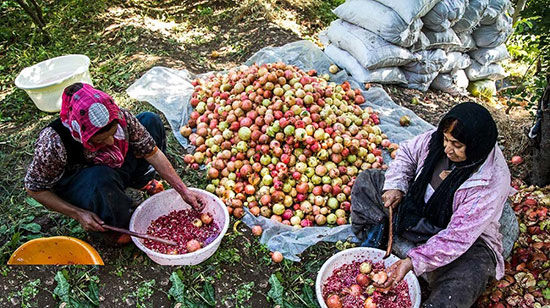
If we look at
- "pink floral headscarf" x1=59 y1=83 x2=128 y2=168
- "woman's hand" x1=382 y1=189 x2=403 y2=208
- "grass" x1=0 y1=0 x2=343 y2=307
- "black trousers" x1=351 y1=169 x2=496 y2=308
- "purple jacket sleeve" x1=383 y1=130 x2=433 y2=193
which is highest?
"pink floral headscarf" x1=59 y1=83 x2=128 y2=168

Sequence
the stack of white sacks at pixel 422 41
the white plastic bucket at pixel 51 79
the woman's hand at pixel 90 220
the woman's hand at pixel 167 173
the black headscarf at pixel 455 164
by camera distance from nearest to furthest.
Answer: the black headscarf at pixel 455 164
the woman's hand at pixel 90 220
the woman's hand at pixel 167 173
the white plastic bucket at pixel 51 79
the stack of white sacks at pixel 422 41

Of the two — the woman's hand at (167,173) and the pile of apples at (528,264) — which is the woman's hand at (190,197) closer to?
the woman's hand at (167,173)

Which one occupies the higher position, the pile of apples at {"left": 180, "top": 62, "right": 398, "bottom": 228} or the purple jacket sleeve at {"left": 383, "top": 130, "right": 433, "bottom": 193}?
the purple jacket sleeve at {"left": 383, "top": 130, "right": 433, "bottom": 193}

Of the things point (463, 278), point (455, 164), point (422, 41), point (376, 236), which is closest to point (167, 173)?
point (376, 236)

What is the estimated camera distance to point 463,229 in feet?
6.94

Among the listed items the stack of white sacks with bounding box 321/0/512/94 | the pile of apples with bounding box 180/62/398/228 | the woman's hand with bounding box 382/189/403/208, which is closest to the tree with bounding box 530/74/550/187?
the pile of apples with bounding box 180/62/398/228

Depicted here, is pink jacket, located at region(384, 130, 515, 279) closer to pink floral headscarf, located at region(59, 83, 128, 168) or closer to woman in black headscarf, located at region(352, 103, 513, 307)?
woman in black headscarf, located at region(352, 103, 513, 307)

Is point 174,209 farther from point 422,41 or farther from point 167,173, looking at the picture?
point 422,41

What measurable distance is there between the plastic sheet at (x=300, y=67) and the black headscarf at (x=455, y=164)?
0.57 meters

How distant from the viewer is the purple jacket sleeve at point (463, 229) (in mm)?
2096

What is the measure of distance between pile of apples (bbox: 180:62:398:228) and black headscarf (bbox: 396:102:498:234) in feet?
2.17

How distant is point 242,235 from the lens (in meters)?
2.97

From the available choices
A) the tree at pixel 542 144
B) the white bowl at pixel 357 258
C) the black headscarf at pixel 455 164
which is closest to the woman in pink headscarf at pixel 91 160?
the white bowl at pixel 357 258

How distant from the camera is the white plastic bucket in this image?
3.85 metres
